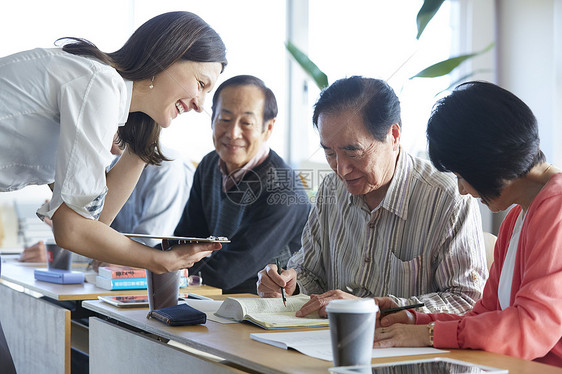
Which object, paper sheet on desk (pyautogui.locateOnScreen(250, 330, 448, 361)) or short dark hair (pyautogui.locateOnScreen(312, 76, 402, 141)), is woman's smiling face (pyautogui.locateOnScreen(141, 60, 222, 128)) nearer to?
short dark hair (pyautogui.locateOnScreen(312, 76, 402, 141))

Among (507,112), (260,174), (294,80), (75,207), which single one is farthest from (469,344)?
(294,80)

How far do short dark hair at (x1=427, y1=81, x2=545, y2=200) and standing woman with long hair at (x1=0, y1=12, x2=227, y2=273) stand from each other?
1.76 ft

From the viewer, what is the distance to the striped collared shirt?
5.12 ft

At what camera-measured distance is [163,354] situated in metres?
1.38

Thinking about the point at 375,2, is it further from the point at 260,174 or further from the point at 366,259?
the point at 366,259

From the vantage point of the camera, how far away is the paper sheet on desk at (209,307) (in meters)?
1.47

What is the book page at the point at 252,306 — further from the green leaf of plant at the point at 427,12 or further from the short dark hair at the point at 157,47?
the green leaf of plant at the point at 427,12

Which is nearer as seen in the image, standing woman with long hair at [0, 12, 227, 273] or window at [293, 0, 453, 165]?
standing woman with long hair at [0, 12, 227, 273]

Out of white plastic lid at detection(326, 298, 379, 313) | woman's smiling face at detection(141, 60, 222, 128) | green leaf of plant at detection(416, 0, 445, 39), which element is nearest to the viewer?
white plastic lid at detection(326, 298, 379, 313)

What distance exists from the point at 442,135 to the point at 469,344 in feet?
1.33

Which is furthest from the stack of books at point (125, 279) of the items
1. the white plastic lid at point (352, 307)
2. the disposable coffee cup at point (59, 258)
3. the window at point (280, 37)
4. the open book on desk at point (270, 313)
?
the window at point (280, 37)

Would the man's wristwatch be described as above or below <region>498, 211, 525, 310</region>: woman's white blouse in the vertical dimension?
below

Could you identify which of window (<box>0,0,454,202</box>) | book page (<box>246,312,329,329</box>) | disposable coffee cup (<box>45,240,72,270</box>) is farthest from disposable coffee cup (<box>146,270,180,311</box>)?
window (<box>0,0,454,202</box>)

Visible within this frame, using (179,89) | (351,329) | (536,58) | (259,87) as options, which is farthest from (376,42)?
(351,329)
